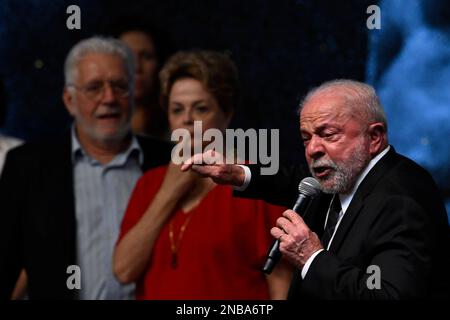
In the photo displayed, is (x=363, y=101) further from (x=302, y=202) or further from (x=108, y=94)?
(x=108, y=94)

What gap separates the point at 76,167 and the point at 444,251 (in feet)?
6.04

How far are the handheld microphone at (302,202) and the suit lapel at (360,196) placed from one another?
13 cm

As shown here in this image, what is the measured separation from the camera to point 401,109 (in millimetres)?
4703

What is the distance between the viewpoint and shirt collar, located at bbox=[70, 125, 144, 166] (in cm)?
430

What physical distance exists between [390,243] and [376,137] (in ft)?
1.28

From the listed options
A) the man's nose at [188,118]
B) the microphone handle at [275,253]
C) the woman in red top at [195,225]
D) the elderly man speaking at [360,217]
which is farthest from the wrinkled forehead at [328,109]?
the man's nose at [188,118]

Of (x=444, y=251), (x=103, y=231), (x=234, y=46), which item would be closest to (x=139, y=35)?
(x=234, y=46)

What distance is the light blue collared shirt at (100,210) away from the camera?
4.11m

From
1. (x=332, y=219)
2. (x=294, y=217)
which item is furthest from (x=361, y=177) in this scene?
(x=294, y=217)

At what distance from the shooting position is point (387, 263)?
112 inches

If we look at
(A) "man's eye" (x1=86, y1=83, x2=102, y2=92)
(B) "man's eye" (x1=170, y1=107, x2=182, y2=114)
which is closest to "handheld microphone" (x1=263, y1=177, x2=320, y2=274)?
(B) "man's eye" (x1=170, y1=107, x2=182, y2=114)

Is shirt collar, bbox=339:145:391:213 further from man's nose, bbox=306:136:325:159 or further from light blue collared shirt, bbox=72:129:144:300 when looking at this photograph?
light blue collared shirt, bbox=72:129:144:300
